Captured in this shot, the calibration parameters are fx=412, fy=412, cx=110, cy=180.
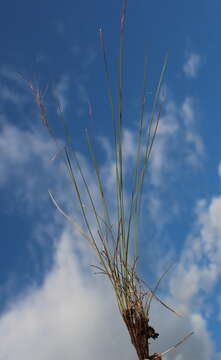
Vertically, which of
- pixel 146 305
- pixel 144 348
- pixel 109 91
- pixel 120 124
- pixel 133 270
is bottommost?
pixel 144 348

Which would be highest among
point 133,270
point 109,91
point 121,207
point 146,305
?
point 109,91

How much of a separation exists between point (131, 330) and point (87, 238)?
0.72m

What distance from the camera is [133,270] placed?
2895 millimetres

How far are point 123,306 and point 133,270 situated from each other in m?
0.26

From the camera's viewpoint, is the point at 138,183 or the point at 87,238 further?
the point at 87,238

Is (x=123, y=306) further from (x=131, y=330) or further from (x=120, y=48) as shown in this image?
(x=120, y=48)

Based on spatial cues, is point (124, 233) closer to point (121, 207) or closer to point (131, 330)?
point (121, 207)

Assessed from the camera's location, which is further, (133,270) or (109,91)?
(133,270)

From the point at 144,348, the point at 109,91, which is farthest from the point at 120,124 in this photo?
the point at 144,348

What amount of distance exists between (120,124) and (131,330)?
1.36 m

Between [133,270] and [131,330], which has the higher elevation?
[133,270]

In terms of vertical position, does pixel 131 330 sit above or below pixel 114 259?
below

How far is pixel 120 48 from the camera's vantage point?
275 cm

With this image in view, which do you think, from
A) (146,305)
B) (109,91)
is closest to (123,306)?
(146,305)
